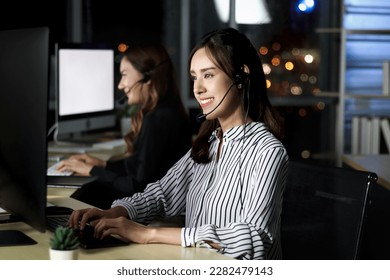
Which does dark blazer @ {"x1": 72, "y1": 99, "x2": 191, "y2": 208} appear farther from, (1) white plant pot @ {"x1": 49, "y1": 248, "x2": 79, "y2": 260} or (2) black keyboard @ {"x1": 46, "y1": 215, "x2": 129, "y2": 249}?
(1) white plant pot @ {"x1": 49, "y1": 248, "x2": 79, "y2": 260}

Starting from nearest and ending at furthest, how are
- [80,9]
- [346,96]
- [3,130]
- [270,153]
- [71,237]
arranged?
[71,237] < [3,130] < [270,153] < [346,96] < [80,9]

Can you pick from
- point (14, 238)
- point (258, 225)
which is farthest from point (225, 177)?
point (14, 238)

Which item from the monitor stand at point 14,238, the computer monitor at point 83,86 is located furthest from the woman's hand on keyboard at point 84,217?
the computer monitor at point 83,86

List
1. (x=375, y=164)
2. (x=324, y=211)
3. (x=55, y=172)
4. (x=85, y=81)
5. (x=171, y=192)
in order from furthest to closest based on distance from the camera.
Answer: (x=85, y=81) → (x=375, y=164) → (x=55, y=172) → (x=171, y=192) → (x=324, y=211)

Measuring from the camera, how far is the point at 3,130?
171 cm

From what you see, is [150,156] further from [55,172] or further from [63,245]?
[63,245]

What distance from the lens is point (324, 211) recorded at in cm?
190

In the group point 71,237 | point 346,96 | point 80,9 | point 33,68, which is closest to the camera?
point 71,237

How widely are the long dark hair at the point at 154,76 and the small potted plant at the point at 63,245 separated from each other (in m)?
1.77

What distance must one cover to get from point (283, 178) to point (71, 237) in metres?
0.65

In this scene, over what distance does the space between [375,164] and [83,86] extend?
1455 mm

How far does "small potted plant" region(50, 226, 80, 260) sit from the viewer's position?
1.40 meters
